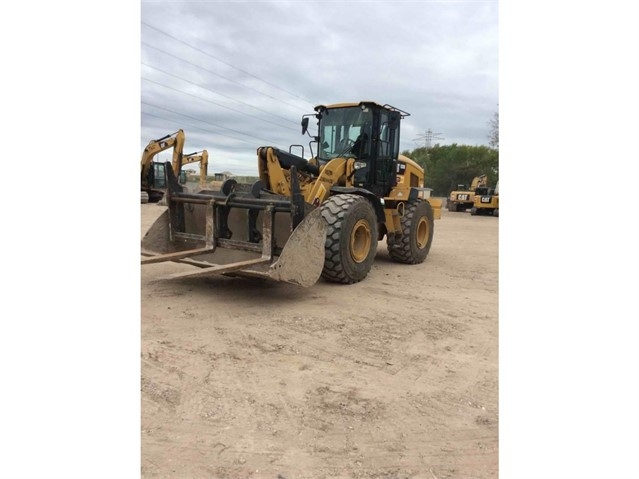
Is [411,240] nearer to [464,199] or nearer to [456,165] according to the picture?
[464,199]

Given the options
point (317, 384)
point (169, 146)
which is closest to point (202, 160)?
point (169, 146)

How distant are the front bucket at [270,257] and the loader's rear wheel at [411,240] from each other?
3.08 metres

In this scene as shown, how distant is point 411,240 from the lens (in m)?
7.80

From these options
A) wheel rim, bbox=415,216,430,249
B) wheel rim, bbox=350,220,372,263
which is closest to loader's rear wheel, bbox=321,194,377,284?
wheel rim, bbox=350,220,372,263

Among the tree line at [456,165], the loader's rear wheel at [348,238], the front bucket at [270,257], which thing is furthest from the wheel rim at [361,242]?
the tree line at [456,165]

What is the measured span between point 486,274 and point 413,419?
5.00 m

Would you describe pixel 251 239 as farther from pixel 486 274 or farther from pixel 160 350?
pixel 486 274

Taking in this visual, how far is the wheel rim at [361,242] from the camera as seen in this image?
19.7 feet

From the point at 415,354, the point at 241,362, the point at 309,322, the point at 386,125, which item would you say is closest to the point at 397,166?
the point at 386,125

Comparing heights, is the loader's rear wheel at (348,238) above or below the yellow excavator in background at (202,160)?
below

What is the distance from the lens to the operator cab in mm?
7184

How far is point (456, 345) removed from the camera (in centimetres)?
386

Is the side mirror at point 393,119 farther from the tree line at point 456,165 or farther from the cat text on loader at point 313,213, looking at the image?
the tree line at point 456,165

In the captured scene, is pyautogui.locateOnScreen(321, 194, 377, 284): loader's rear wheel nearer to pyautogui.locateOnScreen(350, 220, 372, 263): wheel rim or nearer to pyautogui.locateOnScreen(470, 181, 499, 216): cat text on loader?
pyautogui.locateOnScreen(350, 220, 372, 263): wheel rim
